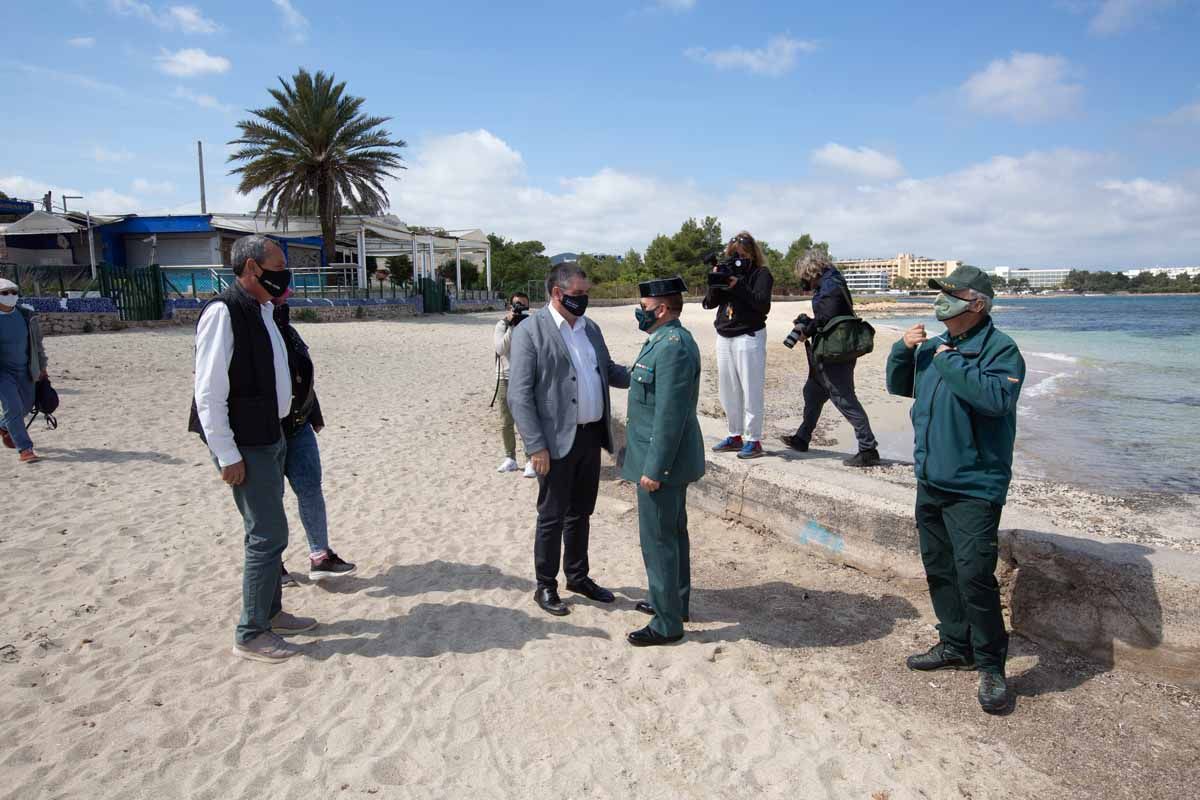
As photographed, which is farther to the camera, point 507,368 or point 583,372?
point 507,368

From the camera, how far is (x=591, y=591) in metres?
4.30

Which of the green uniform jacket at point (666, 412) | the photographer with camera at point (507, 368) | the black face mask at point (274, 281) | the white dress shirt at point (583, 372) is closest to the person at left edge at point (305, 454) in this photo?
the black face mask at point (274, 281)

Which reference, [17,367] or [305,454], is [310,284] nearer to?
[17,367]

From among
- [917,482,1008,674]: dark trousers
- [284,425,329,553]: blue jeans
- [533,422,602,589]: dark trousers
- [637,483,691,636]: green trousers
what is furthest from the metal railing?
[917,482,1008,674]: dark trousers

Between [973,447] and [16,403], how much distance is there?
8.33 m

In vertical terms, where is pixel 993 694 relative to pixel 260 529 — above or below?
below

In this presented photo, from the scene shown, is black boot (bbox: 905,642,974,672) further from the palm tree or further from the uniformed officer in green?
the palm tree

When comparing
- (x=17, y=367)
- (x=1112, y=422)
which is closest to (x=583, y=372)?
(x=17, y=367)

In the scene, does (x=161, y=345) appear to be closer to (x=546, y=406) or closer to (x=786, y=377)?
(x=786, y=377)

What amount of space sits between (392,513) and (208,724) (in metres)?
3.01

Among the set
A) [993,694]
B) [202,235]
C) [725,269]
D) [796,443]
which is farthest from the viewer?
[202,235]

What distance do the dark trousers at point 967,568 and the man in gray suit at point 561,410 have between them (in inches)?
71.3

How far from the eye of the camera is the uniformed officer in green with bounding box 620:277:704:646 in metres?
3.49

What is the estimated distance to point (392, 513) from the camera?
236 inches
